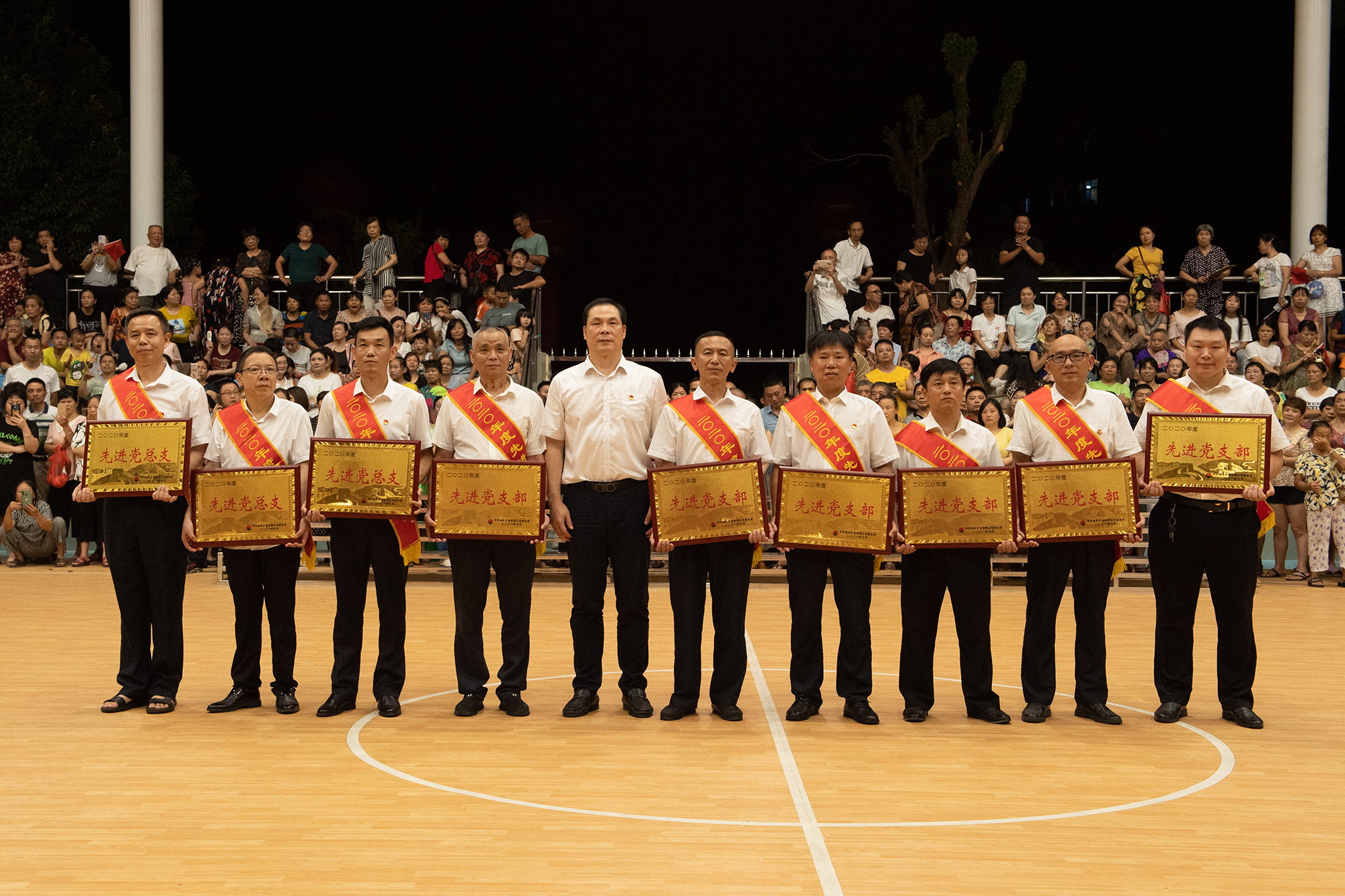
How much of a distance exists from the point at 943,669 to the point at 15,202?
1437 centimetres

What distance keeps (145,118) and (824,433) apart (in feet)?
43.1

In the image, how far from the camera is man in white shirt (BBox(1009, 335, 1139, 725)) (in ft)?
18.9

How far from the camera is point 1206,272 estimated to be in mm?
13586

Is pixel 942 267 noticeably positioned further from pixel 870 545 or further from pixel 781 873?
pixel 781 873

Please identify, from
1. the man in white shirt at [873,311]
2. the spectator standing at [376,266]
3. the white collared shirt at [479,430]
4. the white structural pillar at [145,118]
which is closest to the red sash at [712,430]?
the white collared shirt at [479,430]

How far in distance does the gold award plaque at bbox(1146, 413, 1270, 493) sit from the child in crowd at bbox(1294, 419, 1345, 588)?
20.5ft

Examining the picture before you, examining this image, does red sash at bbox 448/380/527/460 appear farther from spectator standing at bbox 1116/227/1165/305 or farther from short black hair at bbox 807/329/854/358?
spectator standing at bbox 1116/227/1165/305

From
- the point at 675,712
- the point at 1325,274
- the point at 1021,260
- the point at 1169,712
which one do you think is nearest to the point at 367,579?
the point at 675,712

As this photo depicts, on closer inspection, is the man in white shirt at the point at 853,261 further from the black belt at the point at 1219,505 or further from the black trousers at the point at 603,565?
the black trousers at the point at 603,565

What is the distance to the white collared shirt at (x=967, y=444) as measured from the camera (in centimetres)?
590

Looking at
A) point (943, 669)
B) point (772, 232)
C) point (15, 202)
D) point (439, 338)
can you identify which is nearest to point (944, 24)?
point (772, 232)

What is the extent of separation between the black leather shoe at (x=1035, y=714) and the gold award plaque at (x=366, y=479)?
3.10 metres

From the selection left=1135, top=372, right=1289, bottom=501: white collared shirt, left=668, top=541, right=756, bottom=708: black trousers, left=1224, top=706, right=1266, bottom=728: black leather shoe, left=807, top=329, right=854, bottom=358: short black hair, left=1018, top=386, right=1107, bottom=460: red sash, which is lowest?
left=1224, top=706, right=1266, bottom=728: black leather shoe

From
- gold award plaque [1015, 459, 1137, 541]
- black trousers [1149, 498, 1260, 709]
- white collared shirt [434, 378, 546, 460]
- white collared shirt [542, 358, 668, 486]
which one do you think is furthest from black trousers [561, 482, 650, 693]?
black trousers [1149, 498, 1260, 709]
